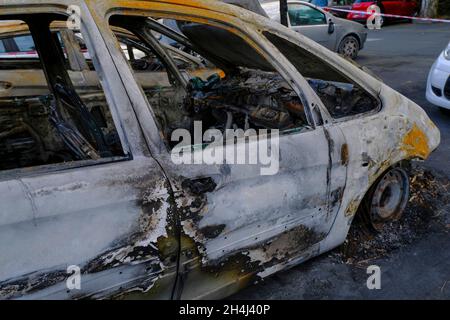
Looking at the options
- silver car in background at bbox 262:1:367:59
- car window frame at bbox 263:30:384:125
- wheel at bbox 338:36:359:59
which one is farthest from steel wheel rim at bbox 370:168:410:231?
wheel at bbox 338:36:359:59

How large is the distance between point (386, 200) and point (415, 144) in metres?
0.44

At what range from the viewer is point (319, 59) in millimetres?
2475

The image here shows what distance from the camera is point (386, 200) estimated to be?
296 cm

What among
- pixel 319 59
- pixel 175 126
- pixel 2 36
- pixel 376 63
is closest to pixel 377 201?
pixel 319 59

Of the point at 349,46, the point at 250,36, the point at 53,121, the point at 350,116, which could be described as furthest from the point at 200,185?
the point at 349,46

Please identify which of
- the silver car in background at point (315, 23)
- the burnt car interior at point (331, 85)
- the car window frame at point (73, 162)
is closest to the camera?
the car window frame at point (73, 162)

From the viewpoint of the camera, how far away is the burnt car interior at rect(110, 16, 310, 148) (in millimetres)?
2578

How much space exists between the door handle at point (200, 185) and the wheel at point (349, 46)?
875 cm

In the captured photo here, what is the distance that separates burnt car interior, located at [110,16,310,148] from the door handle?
59cm

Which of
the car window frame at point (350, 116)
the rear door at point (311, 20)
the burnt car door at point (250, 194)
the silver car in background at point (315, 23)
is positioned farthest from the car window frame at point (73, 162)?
the rear door at point (311, 20)

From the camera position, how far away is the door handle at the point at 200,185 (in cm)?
185

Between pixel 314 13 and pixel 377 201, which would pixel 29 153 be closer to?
pixel 377 201

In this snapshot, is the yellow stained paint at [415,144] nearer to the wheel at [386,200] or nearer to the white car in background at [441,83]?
the wheel at [386,200]

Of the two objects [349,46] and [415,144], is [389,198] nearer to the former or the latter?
[415,144]
